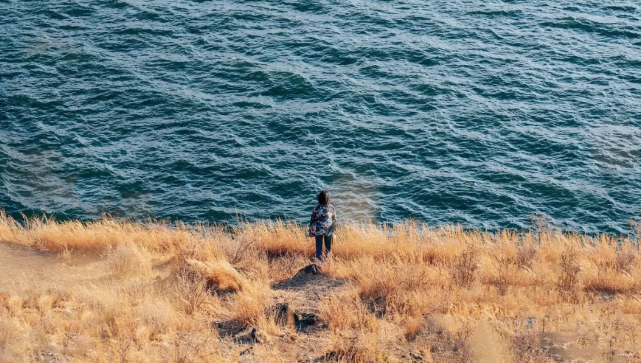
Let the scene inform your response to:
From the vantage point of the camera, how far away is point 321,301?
14180 millimetres

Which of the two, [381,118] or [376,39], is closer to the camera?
[381,118]

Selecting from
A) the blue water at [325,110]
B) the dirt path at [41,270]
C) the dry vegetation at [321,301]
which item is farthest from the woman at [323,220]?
the blue water at [325,110]

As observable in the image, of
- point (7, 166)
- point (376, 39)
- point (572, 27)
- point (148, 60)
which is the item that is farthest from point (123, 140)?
point (572, 27)

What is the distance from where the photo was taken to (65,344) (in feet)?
39.9

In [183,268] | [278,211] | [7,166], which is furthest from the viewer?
[7,166]

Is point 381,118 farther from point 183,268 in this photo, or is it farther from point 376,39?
point 183,268

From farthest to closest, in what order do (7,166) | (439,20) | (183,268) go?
(439,20) → (7,166) → (183,268)

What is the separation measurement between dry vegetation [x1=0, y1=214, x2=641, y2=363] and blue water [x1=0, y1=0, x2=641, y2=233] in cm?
722

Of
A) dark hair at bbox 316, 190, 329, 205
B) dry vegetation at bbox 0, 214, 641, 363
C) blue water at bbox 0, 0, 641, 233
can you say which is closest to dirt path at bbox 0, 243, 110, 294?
dry vegetation at bbox 0, 214, 641, 363

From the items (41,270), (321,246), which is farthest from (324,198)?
(41,270)

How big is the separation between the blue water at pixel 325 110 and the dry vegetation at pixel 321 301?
7221 mm

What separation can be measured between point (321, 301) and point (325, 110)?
17.5 metres

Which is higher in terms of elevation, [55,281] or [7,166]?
[55,281]

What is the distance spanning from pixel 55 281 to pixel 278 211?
10.6m
